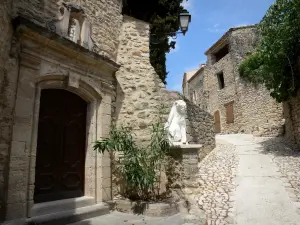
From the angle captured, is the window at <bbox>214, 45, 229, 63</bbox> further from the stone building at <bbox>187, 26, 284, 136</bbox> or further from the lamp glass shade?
the lamp glass shade

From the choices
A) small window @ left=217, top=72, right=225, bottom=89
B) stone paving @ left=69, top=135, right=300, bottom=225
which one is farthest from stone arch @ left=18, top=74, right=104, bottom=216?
small window @ left=217, top=72, right=225, bottom=89

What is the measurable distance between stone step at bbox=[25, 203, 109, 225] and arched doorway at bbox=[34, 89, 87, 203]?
1.37ft

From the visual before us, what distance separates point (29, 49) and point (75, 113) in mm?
1355

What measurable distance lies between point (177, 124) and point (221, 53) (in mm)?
17133

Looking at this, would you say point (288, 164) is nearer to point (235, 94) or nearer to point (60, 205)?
point (60, 205)

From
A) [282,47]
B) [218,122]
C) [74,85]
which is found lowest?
[74,85]

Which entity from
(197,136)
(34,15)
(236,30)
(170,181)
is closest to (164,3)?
(197,136)

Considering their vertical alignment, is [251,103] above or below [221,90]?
below

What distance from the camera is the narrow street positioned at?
3828 millimetres

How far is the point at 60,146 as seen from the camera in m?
3.96

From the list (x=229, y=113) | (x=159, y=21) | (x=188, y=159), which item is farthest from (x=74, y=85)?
(x=229, y=113)

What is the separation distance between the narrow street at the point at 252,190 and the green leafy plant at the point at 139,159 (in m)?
1.15

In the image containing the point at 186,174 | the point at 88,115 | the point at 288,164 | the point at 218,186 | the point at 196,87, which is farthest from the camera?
the point at 196,87

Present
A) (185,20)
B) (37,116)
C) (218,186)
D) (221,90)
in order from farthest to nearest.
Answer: (221,90) < (185,20) < (218,186) < (37,116)
